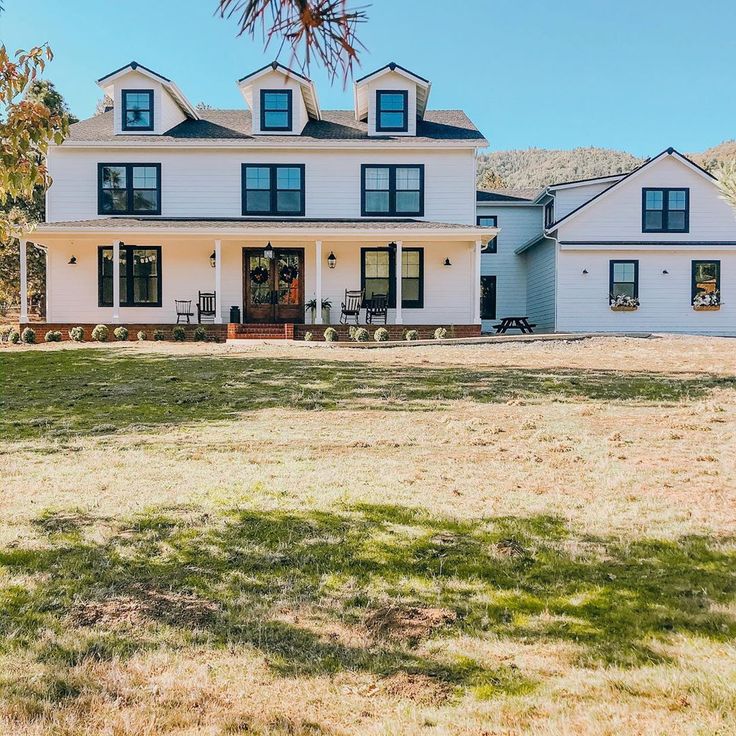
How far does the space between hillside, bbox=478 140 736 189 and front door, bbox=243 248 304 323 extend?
65840 millimetres

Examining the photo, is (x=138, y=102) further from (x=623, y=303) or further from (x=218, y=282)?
(x=623, y=303)

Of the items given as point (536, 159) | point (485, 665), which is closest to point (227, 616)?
point (485, 665)

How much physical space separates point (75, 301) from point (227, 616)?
66.1ft

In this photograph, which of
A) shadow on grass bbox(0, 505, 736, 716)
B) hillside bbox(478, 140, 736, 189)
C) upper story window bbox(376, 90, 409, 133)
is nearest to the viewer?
shadow on grass bbox(0, 505, 736, 716)

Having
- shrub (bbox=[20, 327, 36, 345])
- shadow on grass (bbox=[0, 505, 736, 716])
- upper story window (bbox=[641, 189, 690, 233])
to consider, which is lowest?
shadow on grass (bbox=[0, 505, 736, 716])

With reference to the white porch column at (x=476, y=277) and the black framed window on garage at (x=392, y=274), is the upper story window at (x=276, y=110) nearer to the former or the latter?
the black framed window on garage at (x=392, y=274)

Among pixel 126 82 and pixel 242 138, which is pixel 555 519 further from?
pixel 126 82

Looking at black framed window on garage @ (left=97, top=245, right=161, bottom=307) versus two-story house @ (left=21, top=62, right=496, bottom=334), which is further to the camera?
black framed window on garage @ (left=97, top=245, right=161, bottom=307)

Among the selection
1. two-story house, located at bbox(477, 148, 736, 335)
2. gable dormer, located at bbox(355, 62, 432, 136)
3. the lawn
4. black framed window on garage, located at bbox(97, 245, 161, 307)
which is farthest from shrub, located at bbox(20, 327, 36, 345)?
two-story house, located at bbox(477, 148, 736, 335)

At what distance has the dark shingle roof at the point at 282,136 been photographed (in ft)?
68.1

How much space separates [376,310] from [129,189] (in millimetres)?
8513

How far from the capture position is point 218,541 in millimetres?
3734

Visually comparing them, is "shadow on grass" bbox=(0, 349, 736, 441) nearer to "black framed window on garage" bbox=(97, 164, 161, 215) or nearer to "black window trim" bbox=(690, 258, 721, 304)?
"black framed window on garage" bbox=(97, 164, 161, 215)

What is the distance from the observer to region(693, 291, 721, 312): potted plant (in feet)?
72.1
